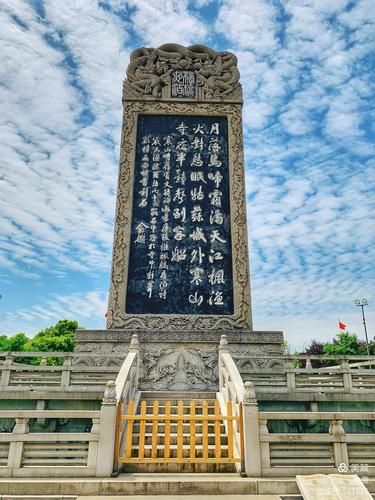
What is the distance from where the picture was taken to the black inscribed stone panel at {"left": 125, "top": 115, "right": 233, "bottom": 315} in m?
8.67

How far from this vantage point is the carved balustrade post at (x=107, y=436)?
4004 millimetres

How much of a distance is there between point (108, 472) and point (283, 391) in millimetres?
3468

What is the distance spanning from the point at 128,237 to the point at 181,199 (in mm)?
1633

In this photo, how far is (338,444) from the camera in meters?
4.16

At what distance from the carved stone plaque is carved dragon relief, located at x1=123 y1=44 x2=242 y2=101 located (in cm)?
3

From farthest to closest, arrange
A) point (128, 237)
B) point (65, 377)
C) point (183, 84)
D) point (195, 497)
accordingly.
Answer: point (183, 84)
point (128, 237)
point (65, 377)
point (195, 497)

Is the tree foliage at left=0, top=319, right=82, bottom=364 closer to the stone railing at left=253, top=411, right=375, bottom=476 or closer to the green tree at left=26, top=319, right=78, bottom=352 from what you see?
the green tree at left=26, top=319, right=78, bottom=352

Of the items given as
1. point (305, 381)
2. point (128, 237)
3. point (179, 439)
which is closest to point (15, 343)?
point (128, 237)

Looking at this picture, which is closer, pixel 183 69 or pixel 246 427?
pixel 246 427

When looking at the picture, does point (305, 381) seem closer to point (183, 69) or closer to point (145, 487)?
point (145, 487)

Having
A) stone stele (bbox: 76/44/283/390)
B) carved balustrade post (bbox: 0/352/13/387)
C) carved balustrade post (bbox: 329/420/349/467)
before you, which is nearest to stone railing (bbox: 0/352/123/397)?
carved balustrade post (bbox: 0/352/13/387)

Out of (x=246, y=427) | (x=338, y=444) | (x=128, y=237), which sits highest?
(x=128, y=237)

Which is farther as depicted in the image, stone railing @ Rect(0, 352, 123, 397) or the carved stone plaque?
the carved stone plaque

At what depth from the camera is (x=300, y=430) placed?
20.3ft
